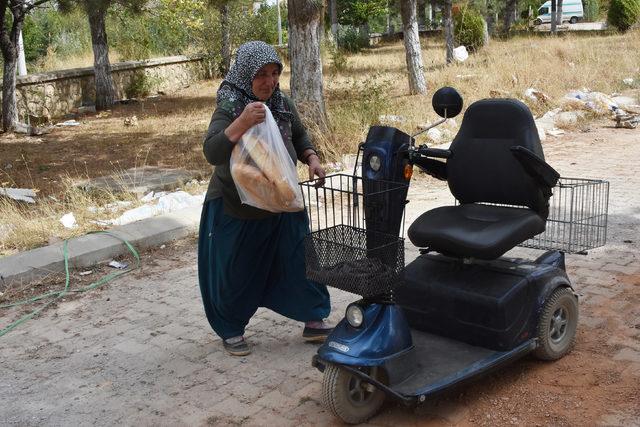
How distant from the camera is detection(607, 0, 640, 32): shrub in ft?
96.8

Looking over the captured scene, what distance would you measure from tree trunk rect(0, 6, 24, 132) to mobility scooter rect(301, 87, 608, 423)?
38.7ft

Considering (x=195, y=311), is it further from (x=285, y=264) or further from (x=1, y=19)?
(x=1, y=19)

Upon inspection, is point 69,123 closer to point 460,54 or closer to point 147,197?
point 147,197

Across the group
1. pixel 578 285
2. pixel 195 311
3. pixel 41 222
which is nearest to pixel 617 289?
pixel 578 285

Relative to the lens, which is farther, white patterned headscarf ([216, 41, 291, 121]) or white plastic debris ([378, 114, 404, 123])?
white plastic debris ([378, 114, 404, 123])

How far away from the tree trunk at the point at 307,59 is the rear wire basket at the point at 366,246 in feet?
22.5

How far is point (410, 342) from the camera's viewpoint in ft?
11.0

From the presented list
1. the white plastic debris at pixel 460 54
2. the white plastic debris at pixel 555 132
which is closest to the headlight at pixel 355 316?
the white plastic debris at pixel 555 132

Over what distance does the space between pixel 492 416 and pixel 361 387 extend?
0.62m

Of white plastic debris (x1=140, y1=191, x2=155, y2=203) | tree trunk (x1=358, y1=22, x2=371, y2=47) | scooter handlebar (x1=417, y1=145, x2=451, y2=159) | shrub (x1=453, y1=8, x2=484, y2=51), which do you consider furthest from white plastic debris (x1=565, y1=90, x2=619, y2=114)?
tree trunk (x1=358, y1=22, x2=371, y2=47)

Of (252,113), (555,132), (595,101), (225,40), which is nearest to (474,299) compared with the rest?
(252,113)

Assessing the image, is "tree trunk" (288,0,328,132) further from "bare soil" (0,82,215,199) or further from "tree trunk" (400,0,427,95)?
"tree trunk" (400,0,427,95)

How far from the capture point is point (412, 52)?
1636 centimetres

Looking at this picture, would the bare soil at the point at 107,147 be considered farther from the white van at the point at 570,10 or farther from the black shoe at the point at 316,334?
the white van at the point at 570,10
